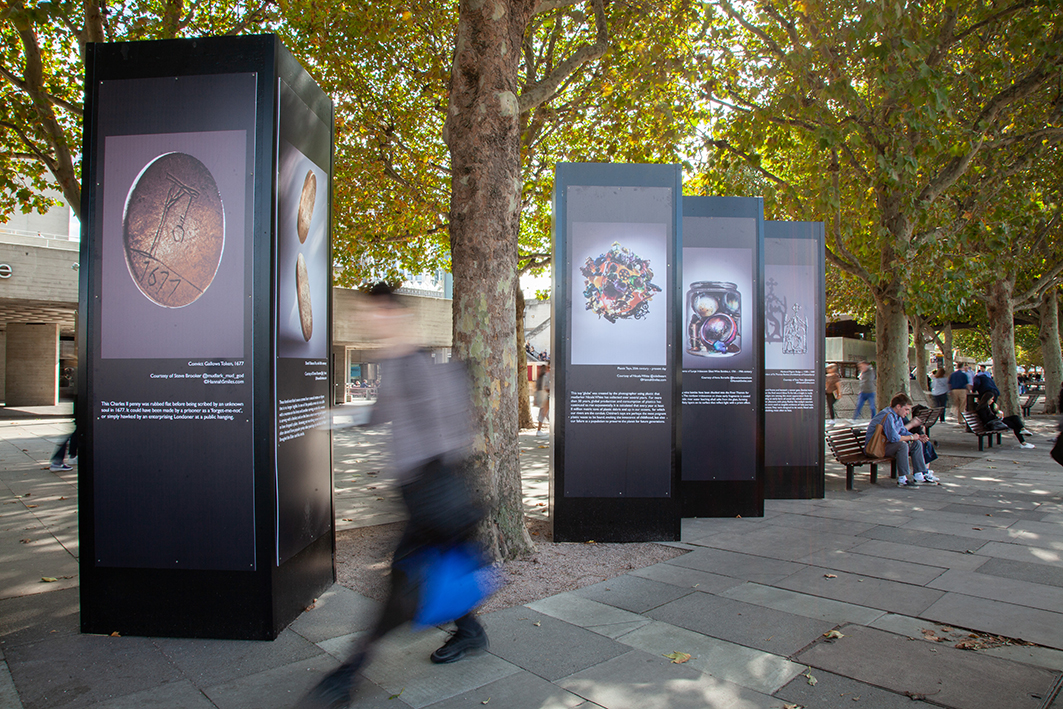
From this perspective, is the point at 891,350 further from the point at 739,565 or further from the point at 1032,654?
the point at 1032,654

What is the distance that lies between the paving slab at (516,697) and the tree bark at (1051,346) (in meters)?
→ 22.8

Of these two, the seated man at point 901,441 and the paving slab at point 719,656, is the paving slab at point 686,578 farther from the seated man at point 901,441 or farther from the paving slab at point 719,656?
the seated man at point 901,441

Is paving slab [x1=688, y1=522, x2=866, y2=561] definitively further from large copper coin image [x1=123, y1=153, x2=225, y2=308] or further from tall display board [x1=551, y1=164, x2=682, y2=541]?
large copper coin image [x1=123, y1=153, x2=225, y2=308]

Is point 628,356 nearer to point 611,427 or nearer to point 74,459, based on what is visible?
point 611,427

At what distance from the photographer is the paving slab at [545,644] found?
3518mm

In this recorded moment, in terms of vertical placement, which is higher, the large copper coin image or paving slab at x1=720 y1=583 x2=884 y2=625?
the large copper coin image

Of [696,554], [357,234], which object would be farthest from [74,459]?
[696,554]

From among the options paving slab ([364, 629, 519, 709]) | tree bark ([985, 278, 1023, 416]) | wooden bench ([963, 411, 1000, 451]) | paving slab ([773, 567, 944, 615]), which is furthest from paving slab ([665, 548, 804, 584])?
tree bark ([985, 278, 1023, 416])

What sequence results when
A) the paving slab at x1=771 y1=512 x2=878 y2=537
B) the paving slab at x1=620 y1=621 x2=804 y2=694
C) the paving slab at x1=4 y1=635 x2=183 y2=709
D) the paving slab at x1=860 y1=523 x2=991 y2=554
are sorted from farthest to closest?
the paving slab at x1=771 y1=512 x2=878 y2=537
the paving slab at x1=860 y1=523 x2=991 y2=554
the paving slab at x1=620 y1=621 x2=804 y2=694
the paving slab at x1=4 y1=635 x2=183 y2=709

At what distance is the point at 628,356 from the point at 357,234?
37.4 ft

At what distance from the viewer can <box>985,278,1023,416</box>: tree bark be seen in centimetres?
1798

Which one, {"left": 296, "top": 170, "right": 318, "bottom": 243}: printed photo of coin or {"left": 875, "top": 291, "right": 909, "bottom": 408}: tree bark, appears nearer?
{"left": 296, "top": 170, "right": 318, "bottom": 243}: printed photo of coin

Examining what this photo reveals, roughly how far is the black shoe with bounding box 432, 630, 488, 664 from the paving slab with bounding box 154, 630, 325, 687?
68 centimetres

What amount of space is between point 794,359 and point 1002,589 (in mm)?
4036
